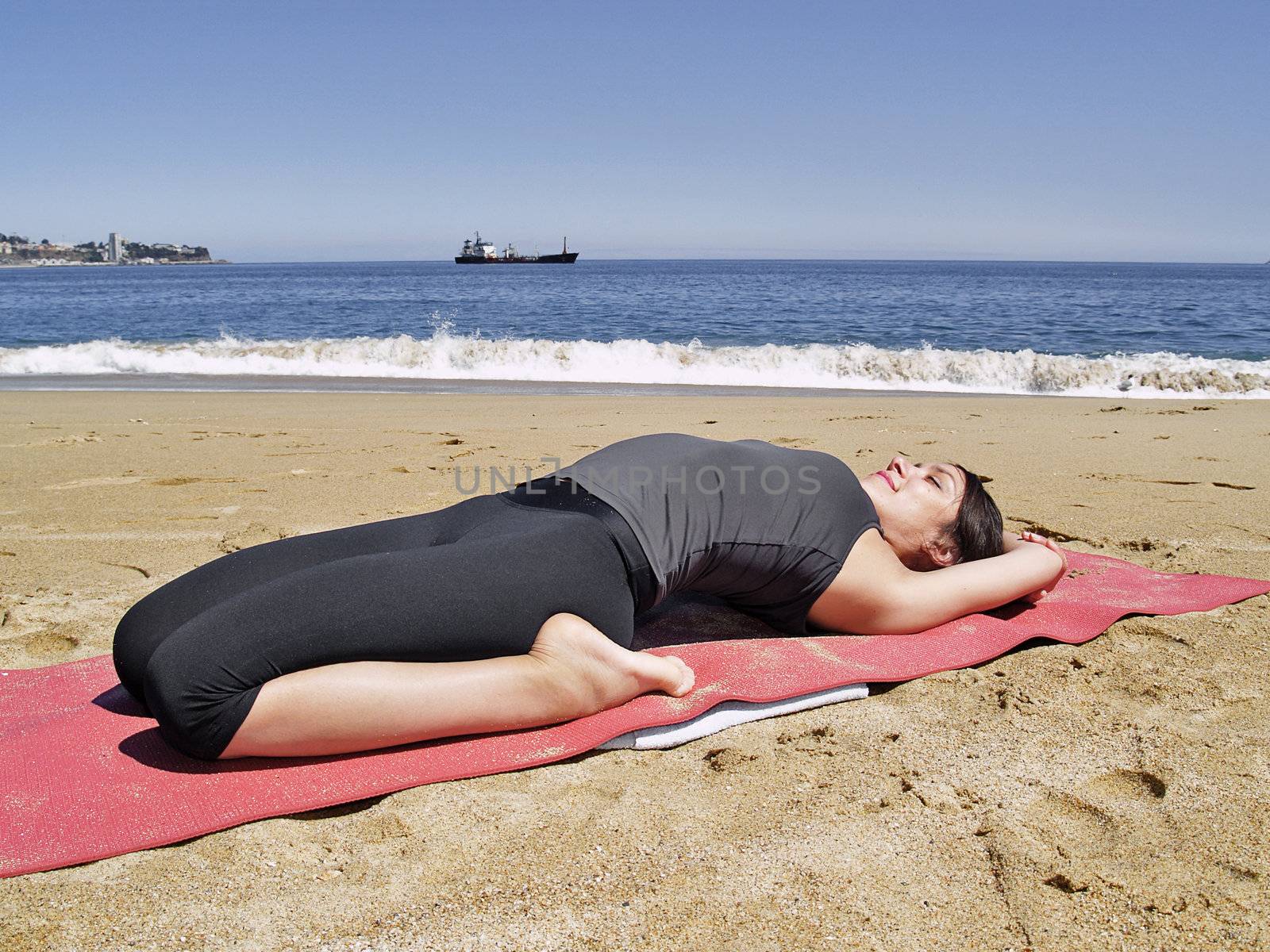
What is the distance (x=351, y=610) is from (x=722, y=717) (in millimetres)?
1004

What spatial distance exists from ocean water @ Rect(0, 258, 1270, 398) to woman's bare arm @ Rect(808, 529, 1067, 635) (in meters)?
8.23

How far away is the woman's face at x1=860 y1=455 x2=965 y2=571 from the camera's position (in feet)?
9.08

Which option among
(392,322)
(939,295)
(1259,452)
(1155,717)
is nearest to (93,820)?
(1155,717)

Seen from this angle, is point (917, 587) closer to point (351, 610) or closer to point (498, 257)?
point (351, 610)

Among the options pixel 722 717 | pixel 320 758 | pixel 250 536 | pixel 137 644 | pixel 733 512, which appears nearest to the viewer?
pixel 320 758

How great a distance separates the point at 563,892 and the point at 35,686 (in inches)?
71.7

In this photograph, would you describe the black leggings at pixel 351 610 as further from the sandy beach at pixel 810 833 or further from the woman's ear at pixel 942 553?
the woman's ear at pixel 942 553

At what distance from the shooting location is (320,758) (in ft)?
6.84

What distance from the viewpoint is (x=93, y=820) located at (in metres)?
1.82

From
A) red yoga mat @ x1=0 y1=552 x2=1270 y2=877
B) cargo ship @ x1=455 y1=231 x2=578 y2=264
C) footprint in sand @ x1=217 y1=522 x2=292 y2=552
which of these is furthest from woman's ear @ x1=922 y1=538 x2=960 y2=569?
cargo ship @ x1=455 y1=231 x2=578 y2=264

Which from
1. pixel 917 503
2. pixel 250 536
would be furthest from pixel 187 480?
pixel 917 503

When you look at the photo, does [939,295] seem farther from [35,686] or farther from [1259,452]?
[35,686]

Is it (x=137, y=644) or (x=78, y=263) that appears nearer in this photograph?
(x=137, y=644)

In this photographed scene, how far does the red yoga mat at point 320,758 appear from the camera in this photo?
183cm
